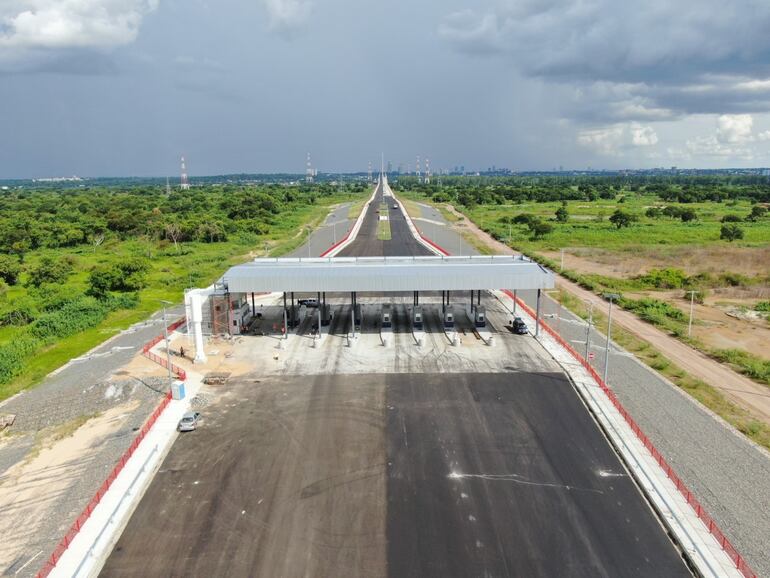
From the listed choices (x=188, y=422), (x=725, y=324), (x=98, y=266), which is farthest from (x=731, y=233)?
(x=98, y=266)

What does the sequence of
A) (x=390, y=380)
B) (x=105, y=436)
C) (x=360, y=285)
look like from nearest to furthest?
(x=105, y=436), (x=390, y=380), (x=360, y=285)

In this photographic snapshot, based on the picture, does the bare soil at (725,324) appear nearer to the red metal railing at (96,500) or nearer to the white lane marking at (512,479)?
the white lane marking at (512,479)

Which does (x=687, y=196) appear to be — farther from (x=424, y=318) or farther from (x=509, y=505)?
(x=509, y=505)

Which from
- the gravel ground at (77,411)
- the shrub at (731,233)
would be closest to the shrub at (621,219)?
the shrub at (731,233)

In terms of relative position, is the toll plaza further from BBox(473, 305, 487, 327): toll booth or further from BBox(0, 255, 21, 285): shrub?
BBox(0, 255, 21, 285): shrub

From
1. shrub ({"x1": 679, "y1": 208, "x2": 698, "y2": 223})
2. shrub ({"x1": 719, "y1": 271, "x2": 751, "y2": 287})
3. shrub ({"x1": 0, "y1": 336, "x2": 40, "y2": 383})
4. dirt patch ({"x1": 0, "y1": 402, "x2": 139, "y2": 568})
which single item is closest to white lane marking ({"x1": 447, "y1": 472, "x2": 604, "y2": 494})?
dirt patch ({"x1": 0, "y1": 402, "x2": 139, "y2": 568})

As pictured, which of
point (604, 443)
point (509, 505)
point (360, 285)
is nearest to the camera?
point (509, 505)

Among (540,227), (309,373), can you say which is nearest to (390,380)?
(309,373)
